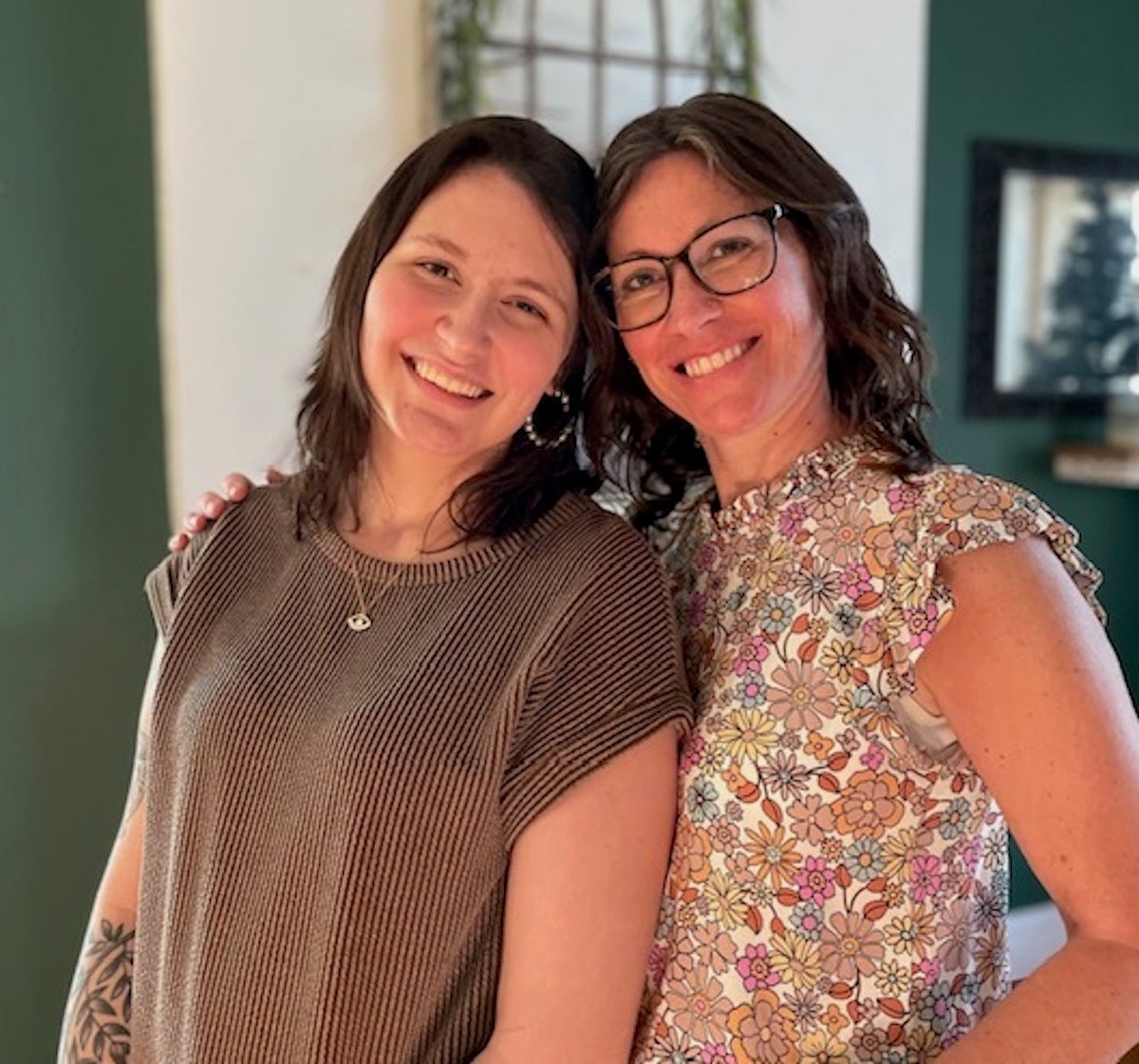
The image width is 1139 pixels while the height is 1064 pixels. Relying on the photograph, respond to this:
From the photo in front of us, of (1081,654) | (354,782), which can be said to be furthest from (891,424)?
(354,782)

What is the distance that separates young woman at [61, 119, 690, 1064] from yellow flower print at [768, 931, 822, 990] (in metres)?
0.11

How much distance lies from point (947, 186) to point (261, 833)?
2529 mm

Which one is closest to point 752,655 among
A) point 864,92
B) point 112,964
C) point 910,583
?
point 910,583

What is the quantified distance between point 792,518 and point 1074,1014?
18.6 inches

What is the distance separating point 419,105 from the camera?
220 cm

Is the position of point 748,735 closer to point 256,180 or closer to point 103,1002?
point 103,1002

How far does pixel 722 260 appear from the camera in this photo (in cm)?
122

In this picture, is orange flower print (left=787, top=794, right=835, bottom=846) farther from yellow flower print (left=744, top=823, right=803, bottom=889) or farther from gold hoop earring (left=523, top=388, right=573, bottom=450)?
gold hoop earring (left=523, top=388, right=573, bottom=450)

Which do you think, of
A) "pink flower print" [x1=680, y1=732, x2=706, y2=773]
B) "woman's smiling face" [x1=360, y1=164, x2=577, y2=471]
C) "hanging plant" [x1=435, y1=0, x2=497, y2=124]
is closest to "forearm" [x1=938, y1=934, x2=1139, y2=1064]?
"pink flower print" [x1=680, y1=732, x2=706, y2=773]

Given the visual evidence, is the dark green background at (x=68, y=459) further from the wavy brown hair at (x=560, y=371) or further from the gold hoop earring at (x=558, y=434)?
the gold hoop earring at (x=558, y=434)

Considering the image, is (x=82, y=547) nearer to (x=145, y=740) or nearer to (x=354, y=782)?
(x=145, y=740)

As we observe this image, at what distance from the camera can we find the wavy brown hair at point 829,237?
122cm

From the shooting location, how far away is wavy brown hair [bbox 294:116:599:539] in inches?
50.6

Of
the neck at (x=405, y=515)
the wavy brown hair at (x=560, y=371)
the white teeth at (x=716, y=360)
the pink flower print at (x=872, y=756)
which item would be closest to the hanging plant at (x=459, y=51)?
the wavy brown hair at (x=560, y=371)
